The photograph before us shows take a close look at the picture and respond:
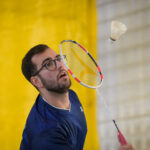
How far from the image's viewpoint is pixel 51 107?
5.57 feet

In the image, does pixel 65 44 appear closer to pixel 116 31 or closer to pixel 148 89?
pixel 116 31

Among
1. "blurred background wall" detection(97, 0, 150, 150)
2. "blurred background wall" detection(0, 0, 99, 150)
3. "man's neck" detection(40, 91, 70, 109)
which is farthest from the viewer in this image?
"blurred background wall" detection(97, 0, 150, 150)

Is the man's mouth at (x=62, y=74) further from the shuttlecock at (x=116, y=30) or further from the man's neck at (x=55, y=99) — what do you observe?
the shuttlecock at (x=116, y=30)

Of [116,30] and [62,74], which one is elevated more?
[116,30]

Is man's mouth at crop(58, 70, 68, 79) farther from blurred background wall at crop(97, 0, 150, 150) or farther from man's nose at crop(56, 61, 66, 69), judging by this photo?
blurred background wall at crop(97, 0, 150, 150)

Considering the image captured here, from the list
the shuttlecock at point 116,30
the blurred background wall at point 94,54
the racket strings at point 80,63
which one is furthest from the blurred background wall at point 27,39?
the shuttlecock at point 116,30

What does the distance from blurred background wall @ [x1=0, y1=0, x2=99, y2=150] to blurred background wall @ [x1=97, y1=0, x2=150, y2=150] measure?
4.0 inches

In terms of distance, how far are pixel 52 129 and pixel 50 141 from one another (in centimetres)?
6

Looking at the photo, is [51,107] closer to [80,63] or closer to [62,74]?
[62,74]

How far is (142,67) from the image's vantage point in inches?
97.6

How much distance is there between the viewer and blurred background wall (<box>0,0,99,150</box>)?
2344 millimetres

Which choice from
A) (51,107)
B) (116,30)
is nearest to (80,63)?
(116,30)

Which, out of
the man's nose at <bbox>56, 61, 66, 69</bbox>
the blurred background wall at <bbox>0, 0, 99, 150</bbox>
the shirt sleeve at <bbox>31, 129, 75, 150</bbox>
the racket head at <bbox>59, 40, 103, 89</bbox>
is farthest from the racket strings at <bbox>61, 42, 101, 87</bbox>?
the shirt sleeve at <bbox>31, 129, 75, 150</bbox>

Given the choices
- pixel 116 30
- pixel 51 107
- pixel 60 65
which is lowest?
pixel 51 107
